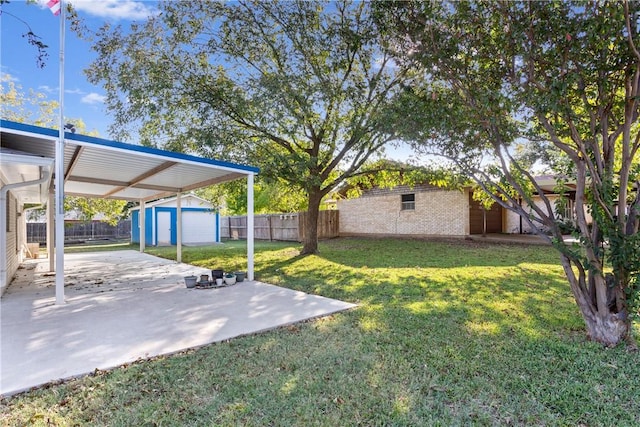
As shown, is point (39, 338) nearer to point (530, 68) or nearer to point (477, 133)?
point (477, 133)

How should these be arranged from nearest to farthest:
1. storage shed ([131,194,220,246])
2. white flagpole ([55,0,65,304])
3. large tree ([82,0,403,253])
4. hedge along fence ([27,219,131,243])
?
white flagpole ([55,0,65,304])
large tree ([82,0,403,253])
storage shed ([131,194,220,246])
hedge along fence ([27,219,131,243])

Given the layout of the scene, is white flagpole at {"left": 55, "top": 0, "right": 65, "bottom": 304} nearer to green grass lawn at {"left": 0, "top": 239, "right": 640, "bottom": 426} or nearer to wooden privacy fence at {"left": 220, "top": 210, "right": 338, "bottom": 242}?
green grass lawn at {"left": 0, "top": 239, "right": 640, "bottom": 426}

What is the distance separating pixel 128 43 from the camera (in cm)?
942

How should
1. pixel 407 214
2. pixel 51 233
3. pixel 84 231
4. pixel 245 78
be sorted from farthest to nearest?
pixel 84 231, pixel 407 214, pixel 51 233, pixel 245 78

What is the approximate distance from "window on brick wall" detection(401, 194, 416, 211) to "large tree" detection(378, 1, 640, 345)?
1292cm

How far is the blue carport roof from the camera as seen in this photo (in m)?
5.31

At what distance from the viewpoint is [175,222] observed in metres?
19.7

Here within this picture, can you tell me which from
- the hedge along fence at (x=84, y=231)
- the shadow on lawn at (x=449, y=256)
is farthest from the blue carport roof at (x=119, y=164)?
the hedge along fence at (x=84, y=231)

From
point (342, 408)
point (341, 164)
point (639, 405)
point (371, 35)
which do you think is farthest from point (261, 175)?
point (639, 405)

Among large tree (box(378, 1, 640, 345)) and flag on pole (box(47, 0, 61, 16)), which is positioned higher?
flag on pole (box(47, 0, 61, 16))

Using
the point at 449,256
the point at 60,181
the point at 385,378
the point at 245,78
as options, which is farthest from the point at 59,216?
the point at 449,256

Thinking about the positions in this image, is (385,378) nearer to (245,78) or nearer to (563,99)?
(563,99)

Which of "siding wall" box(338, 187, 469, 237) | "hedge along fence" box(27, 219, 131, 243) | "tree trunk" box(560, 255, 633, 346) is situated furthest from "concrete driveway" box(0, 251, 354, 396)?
"hedge along fence" box(27, 219, 131, 243)

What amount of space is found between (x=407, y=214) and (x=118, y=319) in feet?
49.0
